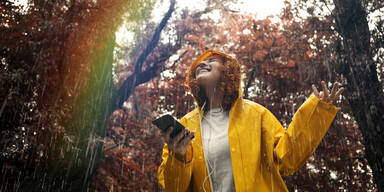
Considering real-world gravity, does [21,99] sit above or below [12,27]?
below

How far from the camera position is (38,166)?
554cm

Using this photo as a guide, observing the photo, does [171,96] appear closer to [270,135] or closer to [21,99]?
[21,99]

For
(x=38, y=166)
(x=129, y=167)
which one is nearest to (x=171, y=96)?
(x=129, y=167)

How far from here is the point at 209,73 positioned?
225 cm

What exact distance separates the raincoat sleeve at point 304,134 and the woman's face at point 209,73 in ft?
2.46

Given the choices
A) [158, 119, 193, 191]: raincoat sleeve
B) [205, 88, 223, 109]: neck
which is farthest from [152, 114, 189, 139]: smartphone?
[205, 88, 223, 109]: neck

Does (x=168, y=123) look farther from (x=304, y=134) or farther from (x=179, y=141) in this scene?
(x=304, y=134)

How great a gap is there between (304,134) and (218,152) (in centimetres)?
58

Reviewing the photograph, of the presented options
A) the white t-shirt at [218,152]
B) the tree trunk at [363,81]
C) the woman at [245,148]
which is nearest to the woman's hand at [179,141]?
the woman at [245,148]

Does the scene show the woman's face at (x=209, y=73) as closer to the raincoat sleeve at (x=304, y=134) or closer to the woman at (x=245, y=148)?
the woman at (x=245, y=148)

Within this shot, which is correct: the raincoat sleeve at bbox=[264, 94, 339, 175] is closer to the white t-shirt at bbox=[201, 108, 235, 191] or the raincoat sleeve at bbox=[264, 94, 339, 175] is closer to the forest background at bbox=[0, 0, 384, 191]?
the white t-shirt at bbox=[201, 108, 235, 191]

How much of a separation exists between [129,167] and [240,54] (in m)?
4.64

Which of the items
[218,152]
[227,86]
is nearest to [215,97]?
[227,86]

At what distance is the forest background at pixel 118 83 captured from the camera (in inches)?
187
